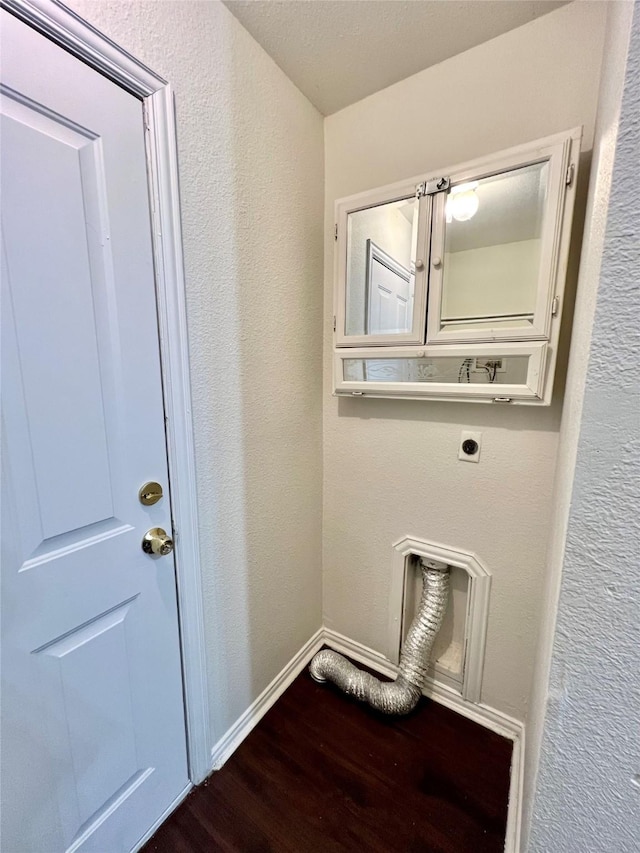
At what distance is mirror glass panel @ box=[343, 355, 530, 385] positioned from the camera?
1.06 metres

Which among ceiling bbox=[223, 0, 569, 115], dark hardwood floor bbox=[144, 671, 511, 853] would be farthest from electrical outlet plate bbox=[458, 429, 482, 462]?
ceiling bbox=[223, 0, 569, 115]

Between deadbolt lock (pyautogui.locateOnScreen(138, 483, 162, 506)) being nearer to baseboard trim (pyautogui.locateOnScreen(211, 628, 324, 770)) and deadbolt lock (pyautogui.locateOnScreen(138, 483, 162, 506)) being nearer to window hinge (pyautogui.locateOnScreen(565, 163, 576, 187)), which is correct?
baseboard trim (pyautogui.locateOnScreen(211, 628, 324, 770))

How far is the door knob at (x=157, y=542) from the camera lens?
0.92 metres

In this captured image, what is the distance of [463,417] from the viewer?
4.11ft

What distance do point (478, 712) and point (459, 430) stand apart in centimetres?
116

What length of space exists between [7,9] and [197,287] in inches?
21.6

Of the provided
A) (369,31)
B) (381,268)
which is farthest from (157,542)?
(369,31)

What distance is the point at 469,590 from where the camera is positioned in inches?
52.1

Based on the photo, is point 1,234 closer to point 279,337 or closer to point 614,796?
point 279,337

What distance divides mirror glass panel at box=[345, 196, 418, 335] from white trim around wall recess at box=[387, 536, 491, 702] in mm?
875

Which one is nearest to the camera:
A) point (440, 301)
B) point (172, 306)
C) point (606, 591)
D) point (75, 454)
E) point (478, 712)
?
point (606, 591)

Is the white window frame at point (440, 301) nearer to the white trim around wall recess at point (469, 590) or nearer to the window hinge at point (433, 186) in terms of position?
the window hinge at point (433, 186)

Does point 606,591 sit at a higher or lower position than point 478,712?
higher

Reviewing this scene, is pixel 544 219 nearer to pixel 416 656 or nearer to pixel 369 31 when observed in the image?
pixel 369 31
